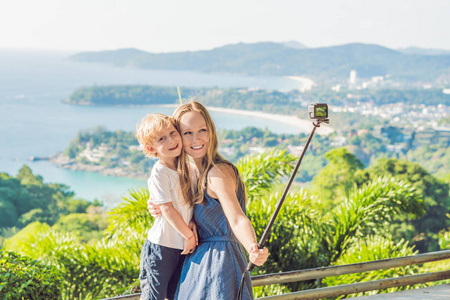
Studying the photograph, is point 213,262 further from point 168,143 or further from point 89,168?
point 89,168

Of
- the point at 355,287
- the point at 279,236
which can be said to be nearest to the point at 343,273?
the point at 355,287

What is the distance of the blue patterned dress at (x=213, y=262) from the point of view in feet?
5.37

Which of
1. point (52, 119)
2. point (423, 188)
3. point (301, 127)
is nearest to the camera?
point (423, 188)

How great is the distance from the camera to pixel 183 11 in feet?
275

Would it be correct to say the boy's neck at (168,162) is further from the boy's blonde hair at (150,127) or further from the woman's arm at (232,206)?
the woman's arm at (232,206)

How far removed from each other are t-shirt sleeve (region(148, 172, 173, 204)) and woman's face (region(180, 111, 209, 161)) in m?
0.12

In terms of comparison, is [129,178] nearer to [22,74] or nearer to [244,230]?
[22,74]

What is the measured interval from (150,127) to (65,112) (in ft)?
231

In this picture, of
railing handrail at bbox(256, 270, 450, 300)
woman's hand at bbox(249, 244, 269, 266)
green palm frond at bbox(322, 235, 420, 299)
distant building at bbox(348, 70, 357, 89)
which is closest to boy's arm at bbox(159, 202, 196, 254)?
woman's hand at bbox(249, 244, 269, 266)

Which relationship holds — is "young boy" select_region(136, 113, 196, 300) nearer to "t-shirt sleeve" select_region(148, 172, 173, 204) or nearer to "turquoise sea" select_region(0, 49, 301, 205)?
"t-shirt sleeve" select_region(148, 172, 173, 204)

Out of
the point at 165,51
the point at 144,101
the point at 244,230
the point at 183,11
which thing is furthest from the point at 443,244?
the point at 183,11

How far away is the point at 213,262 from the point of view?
1.66 m

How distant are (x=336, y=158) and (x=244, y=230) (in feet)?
69.4

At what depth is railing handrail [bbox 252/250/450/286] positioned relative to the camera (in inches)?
98.3
